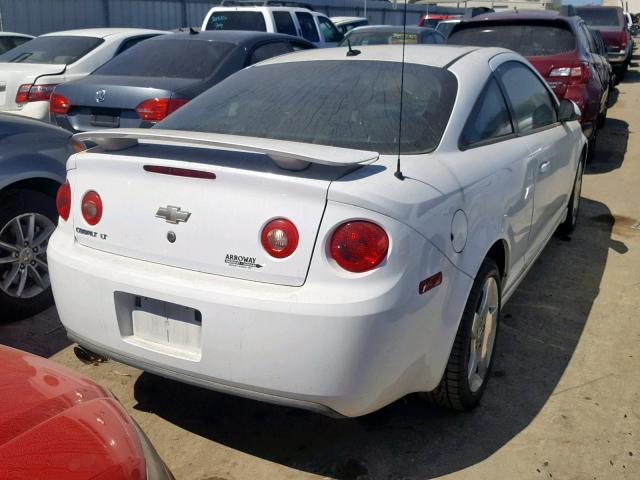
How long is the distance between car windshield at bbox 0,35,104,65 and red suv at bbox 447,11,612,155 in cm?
417

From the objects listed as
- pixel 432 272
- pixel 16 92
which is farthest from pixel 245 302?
pixel 16 92

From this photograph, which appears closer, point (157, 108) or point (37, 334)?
point (37, 334)

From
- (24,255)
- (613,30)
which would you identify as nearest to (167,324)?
(24,255)

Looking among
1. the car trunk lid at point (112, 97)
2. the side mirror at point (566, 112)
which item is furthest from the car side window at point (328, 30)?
the side mirror at point (566, 112)

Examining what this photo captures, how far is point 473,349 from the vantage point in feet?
10.7

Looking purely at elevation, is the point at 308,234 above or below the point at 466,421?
above

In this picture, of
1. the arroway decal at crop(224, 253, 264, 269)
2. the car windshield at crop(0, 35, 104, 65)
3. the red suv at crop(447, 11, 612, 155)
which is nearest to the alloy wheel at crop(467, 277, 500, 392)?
the arroway decal at crop(224, 253, 264, 269)

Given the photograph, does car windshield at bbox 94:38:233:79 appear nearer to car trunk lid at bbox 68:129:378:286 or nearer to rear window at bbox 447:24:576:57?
rear window at bbox 447:24:576:57

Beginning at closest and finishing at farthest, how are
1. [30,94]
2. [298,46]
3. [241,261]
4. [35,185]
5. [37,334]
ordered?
[241,261], [37,334], [35,185], [30,94], [298,46]

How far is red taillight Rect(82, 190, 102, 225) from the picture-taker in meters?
3.00

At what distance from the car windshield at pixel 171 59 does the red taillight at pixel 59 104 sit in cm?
46

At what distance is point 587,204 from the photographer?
278 inches

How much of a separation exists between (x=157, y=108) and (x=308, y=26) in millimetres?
7190

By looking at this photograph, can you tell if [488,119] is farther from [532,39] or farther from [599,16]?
[599,16]
